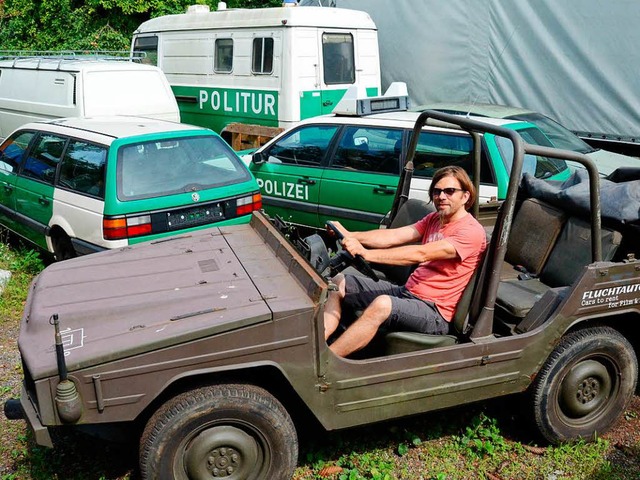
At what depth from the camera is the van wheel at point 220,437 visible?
125 inches

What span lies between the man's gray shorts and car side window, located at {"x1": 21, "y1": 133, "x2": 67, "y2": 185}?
3760 millimetres

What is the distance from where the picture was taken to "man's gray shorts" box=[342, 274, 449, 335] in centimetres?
375

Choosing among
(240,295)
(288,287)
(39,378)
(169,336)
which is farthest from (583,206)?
(39,378)

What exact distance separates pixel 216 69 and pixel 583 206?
8.35 m

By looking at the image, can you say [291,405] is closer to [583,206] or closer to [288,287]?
[288,287]

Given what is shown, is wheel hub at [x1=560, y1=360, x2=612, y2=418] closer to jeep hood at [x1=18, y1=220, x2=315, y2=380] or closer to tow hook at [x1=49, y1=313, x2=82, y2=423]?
jeep hood at [x1=18, y1=220, x2=315, y2=380]

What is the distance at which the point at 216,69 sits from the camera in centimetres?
1135

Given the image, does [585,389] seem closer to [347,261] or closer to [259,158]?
[347,261]

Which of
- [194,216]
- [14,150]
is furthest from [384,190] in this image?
[14,150]

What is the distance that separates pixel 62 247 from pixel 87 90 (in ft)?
12.1

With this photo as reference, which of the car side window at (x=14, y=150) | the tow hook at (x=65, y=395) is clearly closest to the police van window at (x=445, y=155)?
the car side window at (x=14, y=150)

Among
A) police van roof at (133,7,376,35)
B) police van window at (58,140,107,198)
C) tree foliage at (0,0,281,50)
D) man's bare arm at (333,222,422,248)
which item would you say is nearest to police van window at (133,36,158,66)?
police van roof at (133,7,376,35)

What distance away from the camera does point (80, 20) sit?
54.1 feet

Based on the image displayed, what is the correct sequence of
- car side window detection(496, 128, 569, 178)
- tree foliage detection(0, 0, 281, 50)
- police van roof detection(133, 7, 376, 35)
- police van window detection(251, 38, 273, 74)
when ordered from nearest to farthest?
car side window detection(496, 128, 569, 178) → police van roof detection(133, 7, 376, 35) → police van window detection(251, 38, 273, 74) → tree foliage detection(0, 0, 281, 50)
